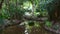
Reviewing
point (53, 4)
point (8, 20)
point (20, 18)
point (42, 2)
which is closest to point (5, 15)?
point (8, 20)

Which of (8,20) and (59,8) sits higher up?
(59,8)

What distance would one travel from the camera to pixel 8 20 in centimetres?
1143

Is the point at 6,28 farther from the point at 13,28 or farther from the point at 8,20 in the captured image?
the point at 8,20

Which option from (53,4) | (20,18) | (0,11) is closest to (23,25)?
(20,18)

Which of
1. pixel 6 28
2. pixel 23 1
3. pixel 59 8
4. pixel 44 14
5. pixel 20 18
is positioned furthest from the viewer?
pixel 23 1

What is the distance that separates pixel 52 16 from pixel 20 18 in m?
2.41

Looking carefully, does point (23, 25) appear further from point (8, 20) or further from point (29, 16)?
point (29, 16)

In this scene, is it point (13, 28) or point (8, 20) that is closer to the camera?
point (13, 28)

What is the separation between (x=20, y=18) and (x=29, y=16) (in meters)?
1.71

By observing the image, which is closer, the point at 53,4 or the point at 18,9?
the point at 53,4

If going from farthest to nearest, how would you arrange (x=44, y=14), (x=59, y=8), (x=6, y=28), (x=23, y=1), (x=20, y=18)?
1. (x=23, y=1)
2. (x=44, y=14)
3. (x=20, y=18)
4. (x=59, y=8)
5. (x=6, y=28)

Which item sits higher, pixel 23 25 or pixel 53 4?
pixel 53 4

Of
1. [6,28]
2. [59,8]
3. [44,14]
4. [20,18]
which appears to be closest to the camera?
[6,28]

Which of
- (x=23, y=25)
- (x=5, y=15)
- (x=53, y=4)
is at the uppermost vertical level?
(x=53, y=4)
